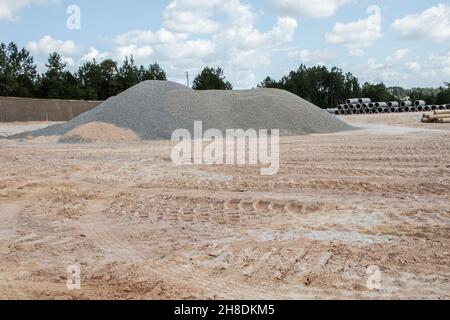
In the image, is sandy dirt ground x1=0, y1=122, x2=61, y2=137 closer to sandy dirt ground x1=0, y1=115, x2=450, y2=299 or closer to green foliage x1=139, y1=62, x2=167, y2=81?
sandy dirt ground x1=0, y1=115, x2=450, y2=299

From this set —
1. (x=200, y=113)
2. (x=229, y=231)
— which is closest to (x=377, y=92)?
(x=200, y=113)

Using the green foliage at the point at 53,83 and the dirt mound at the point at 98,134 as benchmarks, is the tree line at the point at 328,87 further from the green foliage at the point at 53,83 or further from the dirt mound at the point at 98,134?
the dirt mound at the point at 98,134

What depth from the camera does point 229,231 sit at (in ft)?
18.9

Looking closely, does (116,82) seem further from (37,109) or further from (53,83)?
(37,109)

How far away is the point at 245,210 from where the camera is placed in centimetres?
684

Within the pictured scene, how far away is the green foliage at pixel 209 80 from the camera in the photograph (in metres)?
54.1

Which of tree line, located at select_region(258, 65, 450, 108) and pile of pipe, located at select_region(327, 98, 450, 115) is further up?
tree line, located at select_region(258, 65, 450, 108)

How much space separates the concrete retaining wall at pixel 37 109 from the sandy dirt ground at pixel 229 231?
27.8m

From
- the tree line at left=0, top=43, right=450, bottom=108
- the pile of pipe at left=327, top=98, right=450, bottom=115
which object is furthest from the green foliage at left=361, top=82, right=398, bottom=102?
the pile of pipe at left=327, top=98, right=450, bottom=115

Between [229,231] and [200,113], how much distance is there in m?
16.3

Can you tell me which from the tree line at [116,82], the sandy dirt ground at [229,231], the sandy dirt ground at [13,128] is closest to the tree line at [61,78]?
the tree line at [116,82]

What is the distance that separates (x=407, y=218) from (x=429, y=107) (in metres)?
46.0

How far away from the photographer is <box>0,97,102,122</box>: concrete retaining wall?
35.8 meters
